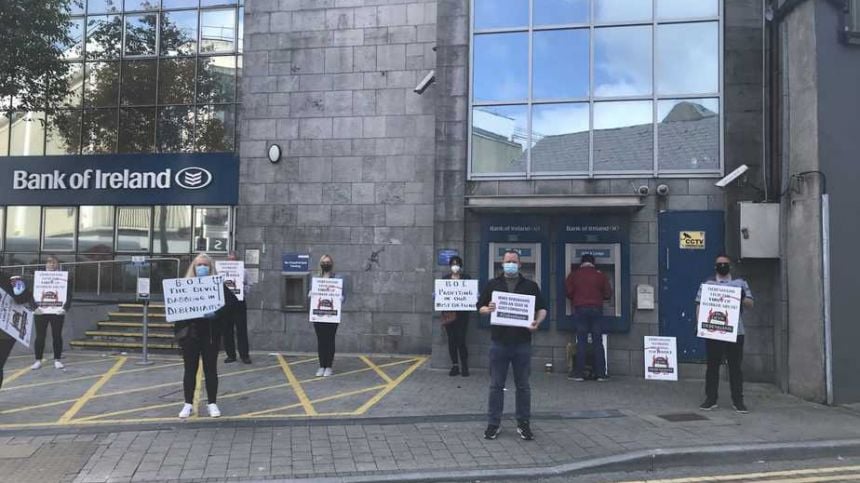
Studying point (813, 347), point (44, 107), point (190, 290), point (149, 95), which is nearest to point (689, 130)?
point (813, 347)

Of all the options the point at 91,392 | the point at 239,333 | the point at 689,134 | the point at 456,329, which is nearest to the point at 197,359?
the point at 91,392

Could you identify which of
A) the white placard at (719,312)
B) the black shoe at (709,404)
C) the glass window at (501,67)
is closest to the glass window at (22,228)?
the glass window at (501,67)

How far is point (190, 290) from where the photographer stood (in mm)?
6961

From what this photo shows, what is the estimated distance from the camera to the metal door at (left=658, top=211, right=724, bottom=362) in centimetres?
942

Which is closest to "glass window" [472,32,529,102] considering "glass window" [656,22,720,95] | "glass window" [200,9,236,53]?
"glass window" [656,22,720,95]

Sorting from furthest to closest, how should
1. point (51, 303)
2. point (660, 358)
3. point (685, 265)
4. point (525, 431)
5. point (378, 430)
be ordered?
point (51, 303), point (685, 265), point (660, 358), point (378, 430), point (525, 431)

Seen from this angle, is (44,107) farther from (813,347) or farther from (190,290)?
(813,347)

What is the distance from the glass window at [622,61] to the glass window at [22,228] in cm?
1299

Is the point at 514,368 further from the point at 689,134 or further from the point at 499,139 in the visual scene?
the point at 689,134

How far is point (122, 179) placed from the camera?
13828 mm

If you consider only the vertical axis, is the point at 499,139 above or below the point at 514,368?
above

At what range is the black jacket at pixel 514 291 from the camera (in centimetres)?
635

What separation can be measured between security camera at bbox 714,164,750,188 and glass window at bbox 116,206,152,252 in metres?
11.7

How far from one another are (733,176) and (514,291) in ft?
15.7
